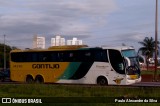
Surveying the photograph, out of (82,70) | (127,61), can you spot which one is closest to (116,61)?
(127,61)

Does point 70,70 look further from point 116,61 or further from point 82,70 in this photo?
point 116,61

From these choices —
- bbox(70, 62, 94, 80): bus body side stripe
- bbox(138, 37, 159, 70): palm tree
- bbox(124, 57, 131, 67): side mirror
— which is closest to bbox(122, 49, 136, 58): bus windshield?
bbox(124, 57, 131, 67): side mirror

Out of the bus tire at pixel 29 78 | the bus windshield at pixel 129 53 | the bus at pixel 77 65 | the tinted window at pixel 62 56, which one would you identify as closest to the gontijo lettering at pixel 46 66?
the bus at pixel 77 65

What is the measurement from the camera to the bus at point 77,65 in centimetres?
2955

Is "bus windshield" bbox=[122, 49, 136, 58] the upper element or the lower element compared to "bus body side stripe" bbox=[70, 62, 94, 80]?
upper

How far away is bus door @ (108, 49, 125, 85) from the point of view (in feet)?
96.3

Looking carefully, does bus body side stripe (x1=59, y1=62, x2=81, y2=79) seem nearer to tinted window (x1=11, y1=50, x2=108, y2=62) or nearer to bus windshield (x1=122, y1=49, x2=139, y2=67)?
tinted window (x1=11, y1=50, x2=108, y2=62)

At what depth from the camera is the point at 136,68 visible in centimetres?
2975

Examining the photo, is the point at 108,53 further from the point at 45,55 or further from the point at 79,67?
the point at 45,55

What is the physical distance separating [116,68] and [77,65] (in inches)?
139

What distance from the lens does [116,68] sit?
97.4 ft

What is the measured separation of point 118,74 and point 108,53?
177 centimetres

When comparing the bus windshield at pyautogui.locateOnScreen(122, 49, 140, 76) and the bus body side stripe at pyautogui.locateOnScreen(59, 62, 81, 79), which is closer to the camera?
the bus windshield at pyautogui.locateOnScreen(122, 49, 140, 76)

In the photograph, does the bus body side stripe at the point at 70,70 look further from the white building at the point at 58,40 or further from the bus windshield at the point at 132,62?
the white building at the point at 58,40
